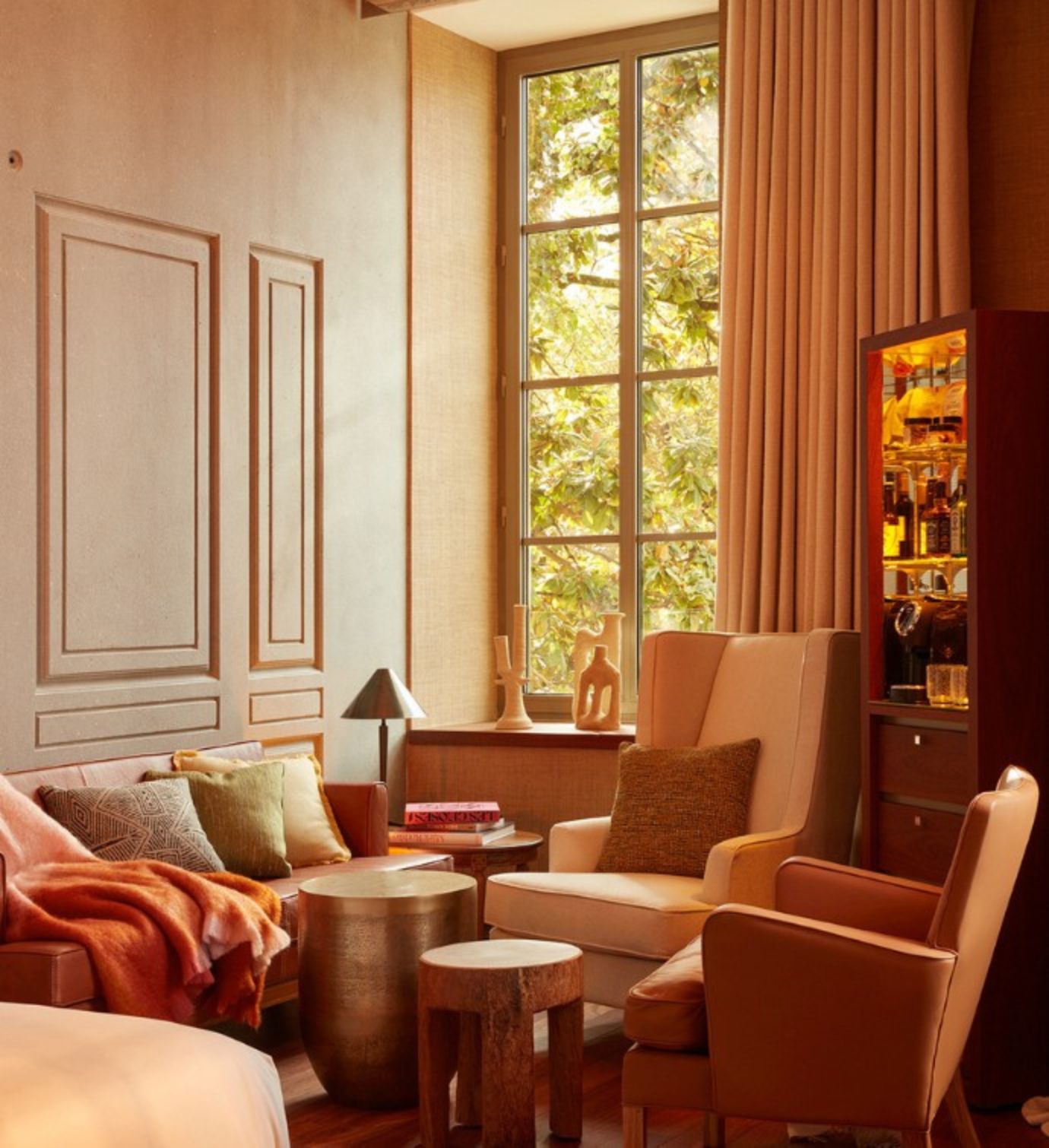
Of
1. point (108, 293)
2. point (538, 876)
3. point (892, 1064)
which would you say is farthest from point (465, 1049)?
point (108, 293)

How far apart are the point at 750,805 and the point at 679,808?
0.21 m

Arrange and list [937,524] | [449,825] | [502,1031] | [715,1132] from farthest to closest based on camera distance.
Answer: [449,825] < [937,524] < [715,1132] < [502,1031]

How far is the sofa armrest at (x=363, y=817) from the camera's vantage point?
4668mm

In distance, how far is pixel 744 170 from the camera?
513 cm

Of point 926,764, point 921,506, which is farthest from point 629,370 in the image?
point 926,764

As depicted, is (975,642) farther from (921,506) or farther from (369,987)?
(369,987)

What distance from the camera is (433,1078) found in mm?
3377

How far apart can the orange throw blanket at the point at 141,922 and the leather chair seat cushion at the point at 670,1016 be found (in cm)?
106

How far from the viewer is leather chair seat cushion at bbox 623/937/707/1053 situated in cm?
300

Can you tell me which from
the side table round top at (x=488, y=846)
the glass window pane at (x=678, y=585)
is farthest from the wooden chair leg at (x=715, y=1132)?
the glass window pane at (x=678, y=585)

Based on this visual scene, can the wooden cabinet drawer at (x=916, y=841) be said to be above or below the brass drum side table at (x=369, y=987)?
above

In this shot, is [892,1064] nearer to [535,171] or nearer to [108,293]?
[108,293]

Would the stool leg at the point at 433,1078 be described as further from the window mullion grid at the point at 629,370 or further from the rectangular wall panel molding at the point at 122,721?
the window mullion grid at the point at 629,370

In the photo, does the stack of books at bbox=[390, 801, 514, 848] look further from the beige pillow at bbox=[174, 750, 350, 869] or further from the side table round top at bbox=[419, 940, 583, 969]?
the side table round top at bbox=[419, 940, 583, 969]
